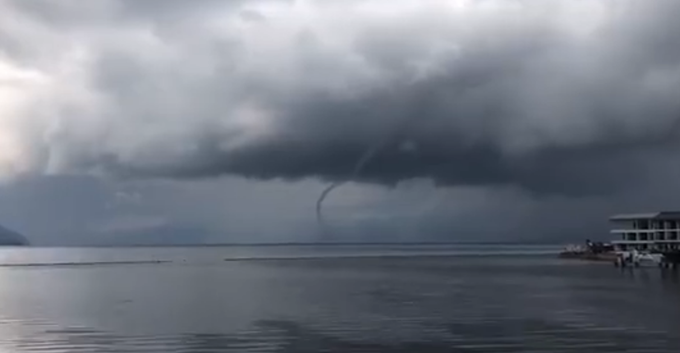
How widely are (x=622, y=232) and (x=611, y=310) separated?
5264 inches

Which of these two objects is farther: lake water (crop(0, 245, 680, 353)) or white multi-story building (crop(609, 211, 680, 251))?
white multi-story building (crop(609, 211, 680, 251))

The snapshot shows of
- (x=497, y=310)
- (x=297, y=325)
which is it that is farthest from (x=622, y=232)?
(x=297, y=325)

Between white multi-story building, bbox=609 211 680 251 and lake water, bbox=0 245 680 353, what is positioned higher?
white multi-story building, bbox=609 211 680 251

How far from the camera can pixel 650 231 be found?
178 meters

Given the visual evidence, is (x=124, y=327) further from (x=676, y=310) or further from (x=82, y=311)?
(x=676, y=310)

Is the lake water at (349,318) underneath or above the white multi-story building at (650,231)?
underneath

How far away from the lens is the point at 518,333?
43969mm

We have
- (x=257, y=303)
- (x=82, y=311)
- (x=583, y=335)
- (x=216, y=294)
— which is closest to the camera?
(x=583, y=335)

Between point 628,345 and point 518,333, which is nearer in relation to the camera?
point 628,345

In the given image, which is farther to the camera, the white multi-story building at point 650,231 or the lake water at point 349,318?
the white multi-story building at point 650,231

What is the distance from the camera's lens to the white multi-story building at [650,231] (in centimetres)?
17450

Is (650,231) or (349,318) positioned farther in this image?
(650,231)

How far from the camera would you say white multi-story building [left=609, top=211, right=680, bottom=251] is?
573ft

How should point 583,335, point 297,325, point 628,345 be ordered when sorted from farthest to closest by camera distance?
point 297,325 → point 583,335 → point 628,345
